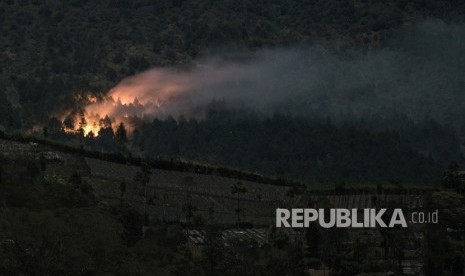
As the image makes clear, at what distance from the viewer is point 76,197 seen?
166 metres

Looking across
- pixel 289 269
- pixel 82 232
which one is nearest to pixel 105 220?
pixel 82 232

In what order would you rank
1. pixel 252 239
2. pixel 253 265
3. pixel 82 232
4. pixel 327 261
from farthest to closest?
pixel 252 239
pixel 327 261
pixel 253 265
pixel 82 232

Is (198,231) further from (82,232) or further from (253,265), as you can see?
(82,232)

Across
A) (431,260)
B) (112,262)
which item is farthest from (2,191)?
(431,260)

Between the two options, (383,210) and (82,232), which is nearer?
(82,232)

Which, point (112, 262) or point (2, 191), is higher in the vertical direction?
point (2, 191)

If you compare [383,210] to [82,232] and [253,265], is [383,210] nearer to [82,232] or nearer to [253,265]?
[253,265]

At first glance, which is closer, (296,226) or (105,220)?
(105,220)

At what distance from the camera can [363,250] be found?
164250 mm

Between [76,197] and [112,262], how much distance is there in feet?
126

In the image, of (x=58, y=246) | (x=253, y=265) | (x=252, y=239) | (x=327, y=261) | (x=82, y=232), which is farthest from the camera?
(x=252, y=239)

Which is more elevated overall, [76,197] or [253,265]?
[76,197]

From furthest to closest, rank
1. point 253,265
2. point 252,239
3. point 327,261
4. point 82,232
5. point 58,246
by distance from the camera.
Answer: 1. point 252,239
2. point 327,261
3. point 253,265
4. point 82,232
5. point 58,246

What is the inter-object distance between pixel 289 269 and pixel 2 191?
41543 millimetres
